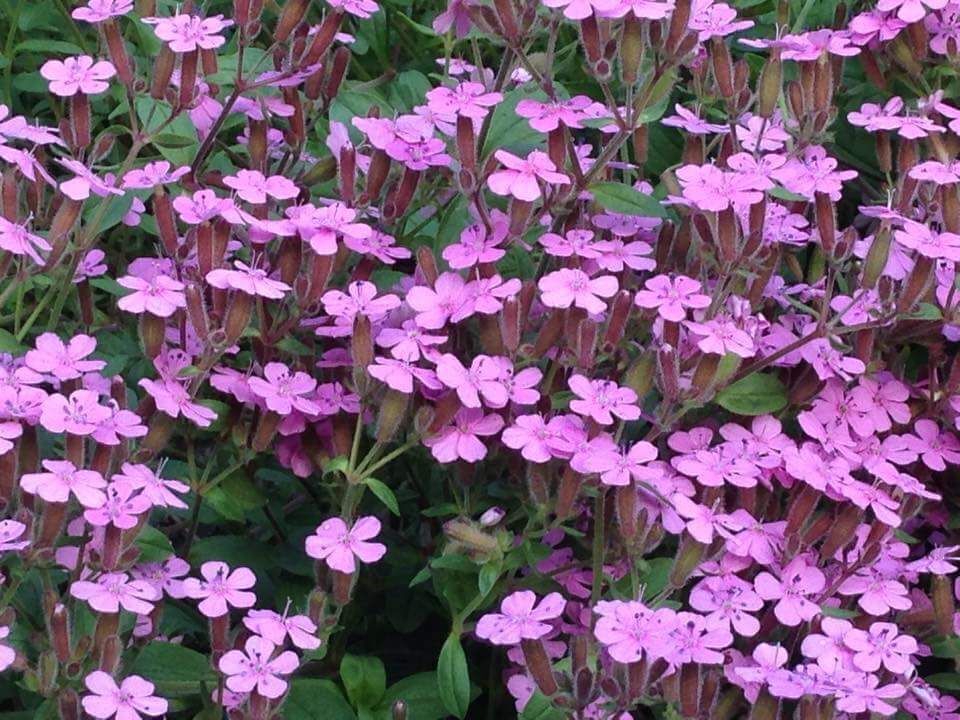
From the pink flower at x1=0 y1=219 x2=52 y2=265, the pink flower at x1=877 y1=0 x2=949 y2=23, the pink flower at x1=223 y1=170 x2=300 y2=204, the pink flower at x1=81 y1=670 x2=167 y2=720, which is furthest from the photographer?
the pink flower at x1=877 y1=0 x2=949 y2=23

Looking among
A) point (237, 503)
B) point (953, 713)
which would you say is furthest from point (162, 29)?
point (953, 713)

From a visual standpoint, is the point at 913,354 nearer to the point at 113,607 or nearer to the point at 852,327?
the point at 852,327

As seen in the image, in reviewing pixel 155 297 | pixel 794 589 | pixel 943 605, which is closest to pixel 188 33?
pixel 155 297

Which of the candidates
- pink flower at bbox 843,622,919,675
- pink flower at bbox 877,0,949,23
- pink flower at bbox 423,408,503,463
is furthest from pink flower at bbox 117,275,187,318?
pink flower at bbox 877,0,949,23

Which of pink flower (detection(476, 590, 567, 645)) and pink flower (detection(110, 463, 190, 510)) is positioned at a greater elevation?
pink flower (detection(110, 463, 190, 510))

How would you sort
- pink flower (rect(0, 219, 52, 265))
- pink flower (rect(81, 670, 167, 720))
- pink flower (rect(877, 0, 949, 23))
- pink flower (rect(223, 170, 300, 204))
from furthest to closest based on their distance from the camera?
pink flower (rect(877, 0, 949, 23)), pink flower (rect(223, 170, 300, 204)), pink flower (rect(0, 219, 52, 265)), pink flower (rect(81, 670, 167, 720))

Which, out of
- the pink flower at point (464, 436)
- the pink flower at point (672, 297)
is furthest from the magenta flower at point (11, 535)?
the pink flower at point (672, 297)

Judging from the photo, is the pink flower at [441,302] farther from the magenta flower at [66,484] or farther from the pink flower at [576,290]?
the magenta flower at [66,484]

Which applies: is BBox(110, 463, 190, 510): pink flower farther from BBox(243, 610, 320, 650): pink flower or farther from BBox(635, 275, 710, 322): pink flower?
BBox(635, 275, 710, 322): pink flower
